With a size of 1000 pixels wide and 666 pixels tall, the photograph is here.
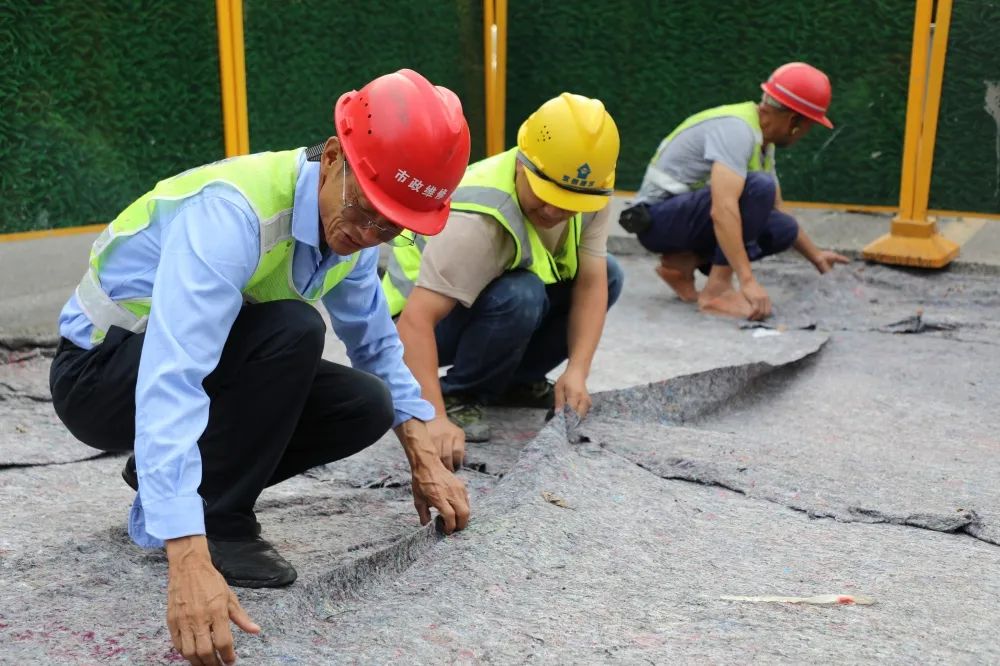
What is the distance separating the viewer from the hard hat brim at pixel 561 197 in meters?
2.63

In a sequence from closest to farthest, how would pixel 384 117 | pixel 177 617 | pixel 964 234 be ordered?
pixel 177 617 < pixel 384 117 < pixel 964 234

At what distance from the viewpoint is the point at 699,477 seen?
2449 millimetres

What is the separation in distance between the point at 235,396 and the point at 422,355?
0.75 meters

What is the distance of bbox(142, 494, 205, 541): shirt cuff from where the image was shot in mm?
1476

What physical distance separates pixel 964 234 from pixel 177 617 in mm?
4955

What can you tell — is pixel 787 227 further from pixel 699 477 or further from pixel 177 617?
pixel 177 617

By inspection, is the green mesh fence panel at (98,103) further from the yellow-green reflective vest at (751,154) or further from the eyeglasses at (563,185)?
the eyeglasses at (563,185)

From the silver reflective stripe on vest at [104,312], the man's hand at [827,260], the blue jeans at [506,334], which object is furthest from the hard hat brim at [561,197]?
the man's hand at [827,260]

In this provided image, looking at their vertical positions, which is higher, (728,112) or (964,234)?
(728,112)

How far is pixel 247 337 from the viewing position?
1877mm

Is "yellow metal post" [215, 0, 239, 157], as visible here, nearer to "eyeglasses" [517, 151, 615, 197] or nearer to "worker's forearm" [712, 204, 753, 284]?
"worker's forearm" [712, 204, 753, 284]

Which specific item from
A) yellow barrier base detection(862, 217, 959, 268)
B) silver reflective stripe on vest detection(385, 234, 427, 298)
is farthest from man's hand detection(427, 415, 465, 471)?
yellow barrier base detection(862, 217, 959, 268)

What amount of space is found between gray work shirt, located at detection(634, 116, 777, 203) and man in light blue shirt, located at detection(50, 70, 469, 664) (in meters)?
2.50

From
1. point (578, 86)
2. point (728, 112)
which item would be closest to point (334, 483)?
point (728, 112)
